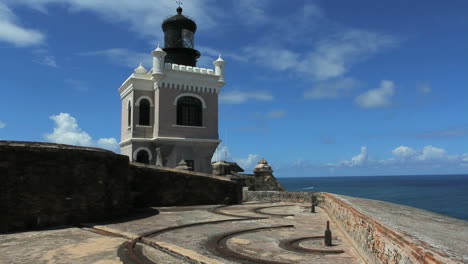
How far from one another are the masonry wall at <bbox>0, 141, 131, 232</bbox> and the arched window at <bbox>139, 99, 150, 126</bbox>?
471 inches

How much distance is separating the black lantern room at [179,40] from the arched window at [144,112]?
395 cm

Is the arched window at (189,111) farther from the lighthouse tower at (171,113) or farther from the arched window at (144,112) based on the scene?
the arched window at (144,112)

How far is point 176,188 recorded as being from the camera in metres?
17.5

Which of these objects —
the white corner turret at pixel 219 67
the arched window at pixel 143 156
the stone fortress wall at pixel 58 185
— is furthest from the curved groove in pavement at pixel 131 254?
the white corner turret at pixel 219 67

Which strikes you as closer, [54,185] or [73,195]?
[54,185]

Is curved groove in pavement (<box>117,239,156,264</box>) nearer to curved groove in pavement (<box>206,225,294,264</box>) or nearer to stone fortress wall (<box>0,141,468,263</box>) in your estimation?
curved groove in pavement (<box>206,225,294,264</box>)

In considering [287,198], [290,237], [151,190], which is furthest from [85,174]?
[287,198]

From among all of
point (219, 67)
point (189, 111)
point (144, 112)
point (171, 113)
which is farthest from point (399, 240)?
point (219, 67)

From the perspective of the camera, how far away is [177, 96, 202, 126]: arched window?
82.5ft

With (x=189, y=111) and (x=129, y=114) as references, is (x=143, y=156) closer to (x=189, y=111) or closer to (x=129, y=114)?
(x=129, y=114)

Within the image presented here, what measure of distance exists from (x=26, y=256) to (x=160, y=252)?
2722mm

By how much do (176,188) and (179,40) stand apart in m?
13.6

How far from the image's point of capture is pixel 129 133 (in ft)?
81.7

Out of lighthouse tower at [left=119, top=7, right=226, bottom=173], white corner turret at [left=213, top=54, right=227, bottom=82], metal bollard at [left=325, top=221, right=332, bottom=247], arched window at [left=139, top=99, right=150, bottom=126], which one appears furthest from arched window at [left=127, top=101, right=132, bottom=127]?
metal bollard at [left=325, top=221, right=332, bottom=247]
